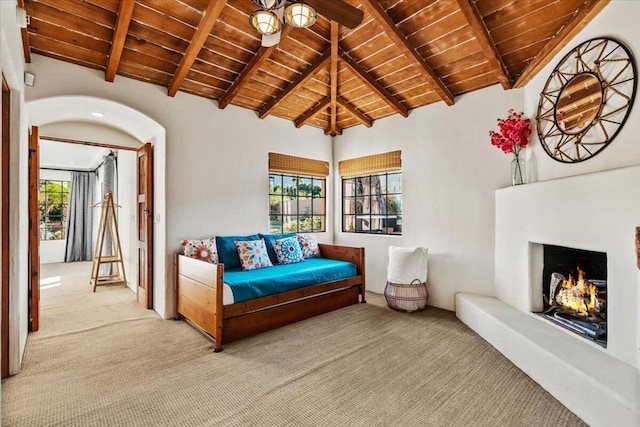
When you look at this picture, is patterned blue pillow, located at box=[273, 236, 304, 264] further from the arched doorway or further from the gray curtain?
the gray curtain

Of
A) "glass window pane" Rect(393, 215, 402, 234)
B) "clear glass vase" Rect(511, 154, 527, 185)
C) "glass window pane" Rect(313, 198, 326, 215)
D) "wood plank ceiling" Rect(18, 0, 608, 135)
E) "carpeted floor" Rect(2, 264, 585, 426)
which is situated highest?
"wood plank ceiling" Rect(18, 0, 608, 135)

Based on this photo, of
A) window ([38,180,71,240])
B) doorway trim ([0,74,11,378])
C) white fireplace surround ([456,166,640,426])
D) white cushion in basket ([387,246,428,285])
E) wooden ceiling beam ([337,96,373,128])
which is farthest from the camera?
window ([38,180,71,240])

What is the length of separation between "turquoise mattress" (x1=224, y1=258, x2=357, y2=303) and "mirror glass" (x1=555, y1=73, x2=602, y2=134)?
2688 mm

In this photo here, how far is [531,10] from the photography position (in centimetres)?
254

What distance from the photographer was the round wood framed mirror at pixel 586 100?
2.12 meters

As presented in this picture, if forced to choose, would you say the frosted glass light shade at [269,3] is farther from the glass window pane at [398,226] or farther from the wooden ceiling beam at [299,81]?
the glass window pane at [398,226]

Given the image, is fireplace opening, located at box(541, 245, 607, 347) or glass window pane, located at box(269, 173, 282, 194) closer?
fireplace opening, located at box(541, 245, 607, 347)

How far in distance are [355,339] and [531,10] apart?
3224 mm

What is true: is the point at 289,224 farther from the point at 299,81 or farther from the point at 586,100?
the point at 586,100

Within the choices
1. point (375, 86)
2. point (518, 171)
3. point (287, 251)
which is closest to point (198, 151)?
point (287, 251)

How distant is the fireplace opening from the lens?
7.57 feet

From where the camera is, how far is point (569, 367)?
1.96 meters

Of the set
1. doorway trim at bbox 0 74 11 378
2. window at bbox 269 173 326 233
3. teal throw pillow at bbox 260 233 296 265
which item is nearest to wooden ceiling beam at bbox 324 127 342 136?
window at bbox 269 173 326 233

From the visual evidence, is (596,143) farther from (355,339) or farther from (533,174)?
(355,339)
